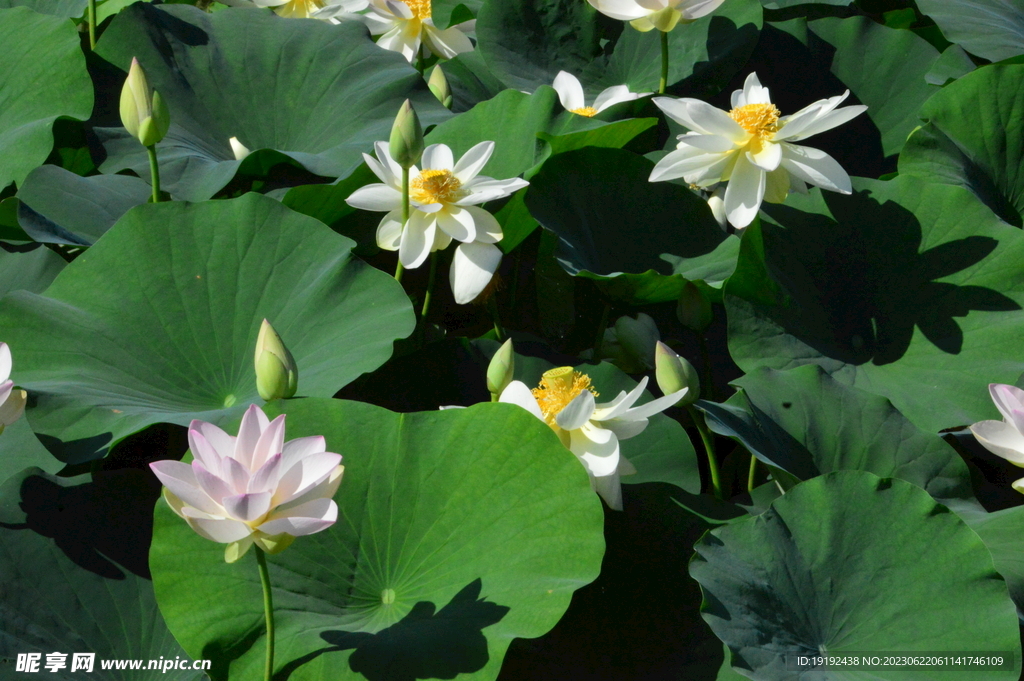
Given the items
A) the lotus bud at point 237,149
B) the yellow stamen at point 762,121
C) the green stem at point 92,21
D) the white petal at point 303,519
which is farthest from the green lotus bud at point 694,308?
the green stem at point 92,21

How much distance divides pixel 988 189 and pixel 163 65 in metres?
1.61

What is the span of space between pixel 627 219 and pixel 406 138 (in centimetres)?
45

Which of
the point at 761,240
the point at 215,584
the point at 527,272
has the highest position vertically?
the point at 761,240

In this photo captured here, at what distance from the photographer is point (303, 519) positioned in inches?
29.9

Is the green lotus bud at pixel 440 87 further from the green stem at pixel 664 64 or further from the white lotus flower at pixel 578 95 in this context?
the green stem at pixel 664 64

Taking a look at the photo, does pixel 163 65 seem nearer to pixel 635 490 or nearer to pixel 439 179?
pixel 439 179

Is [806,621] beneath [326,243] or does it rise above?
beneath

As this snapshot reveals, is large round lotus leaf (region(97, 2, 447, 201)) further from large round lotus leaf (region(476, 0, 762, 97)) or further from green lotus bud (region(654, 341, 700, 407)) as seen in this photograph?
green lotus bud (region(654, 341, 700, 407))

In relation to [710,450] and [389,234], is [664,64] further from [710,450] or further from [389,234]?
[710,450]

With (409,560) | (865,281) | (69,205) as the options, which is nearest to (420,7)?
(69,205)

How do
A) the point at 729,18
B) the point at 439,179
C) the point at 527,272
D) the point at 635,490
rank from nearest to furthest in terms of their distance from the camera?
the point at 635,490, the point at 439,179, the point at 527,272, the point at 729,18

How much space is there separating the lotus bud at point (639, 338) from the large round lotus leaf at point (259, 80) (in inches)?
22.3

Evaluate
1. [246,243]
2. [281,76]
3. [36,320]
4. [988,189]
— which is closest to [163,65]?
[281,76]

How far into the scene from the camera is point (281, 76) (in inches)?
66.8
